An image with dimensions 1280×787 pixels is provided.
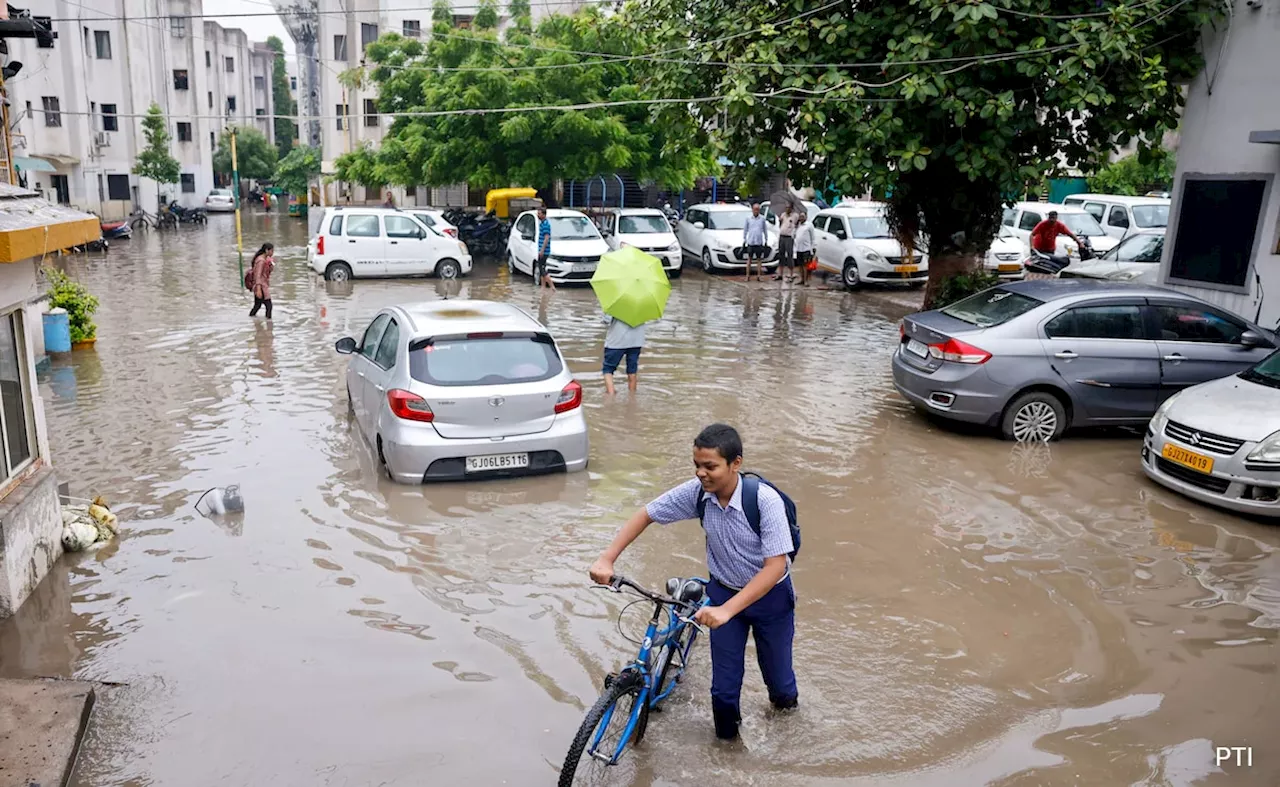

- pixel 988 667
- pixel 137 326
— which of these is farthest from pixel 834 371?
pixel 137 326

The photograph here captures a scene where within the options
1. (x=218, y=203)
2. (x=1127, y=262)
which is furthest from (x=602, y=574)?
(x=218, y=203)

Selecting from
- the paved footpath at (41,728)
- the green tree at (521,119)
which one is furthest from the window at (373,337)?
the green tree at (521,119)

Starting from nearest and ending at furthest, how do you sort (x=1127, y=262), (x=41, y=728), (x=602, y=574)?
(x=602, y=574) → (x=41, y=728) → (x=1127, y=262)

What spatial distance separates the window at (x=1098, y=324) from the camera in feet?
32.6

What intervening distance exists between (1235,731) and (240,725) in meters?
5.12

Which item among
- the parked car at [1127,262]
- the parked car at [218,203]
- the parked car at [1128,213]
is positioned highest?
the parked car at [1128,213]

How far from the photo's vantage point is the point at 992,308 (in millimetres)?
10492

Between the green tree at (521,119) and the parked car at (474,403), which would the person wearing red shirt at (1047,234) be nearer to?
the green tree at (521,119)

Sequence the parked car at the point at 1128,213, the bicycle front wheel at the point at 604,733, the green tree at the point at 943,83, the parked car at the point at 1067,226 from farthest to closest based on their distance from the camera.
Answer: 1. the parked car at the point at 1128,213
2. the parked car at the point at 1067,226
3. the green tree at the point at 943,83
4. the bicycle front wheel at the point at 604,733

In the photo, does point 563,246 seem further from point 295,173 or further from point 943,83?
point 295,173

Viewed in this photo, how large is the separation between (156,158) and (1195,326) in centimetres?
Result: 4790

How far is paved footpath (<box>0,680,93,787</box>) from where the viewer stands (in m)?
4.47

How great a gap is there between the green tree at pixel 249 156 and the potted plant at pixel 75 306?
59.2 m

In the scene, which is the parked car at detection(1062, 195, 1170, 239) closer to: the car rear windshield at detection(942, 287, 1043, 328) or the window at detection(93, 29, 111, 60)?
the car rear windshield at detection(942, 287, 1043, 328)
